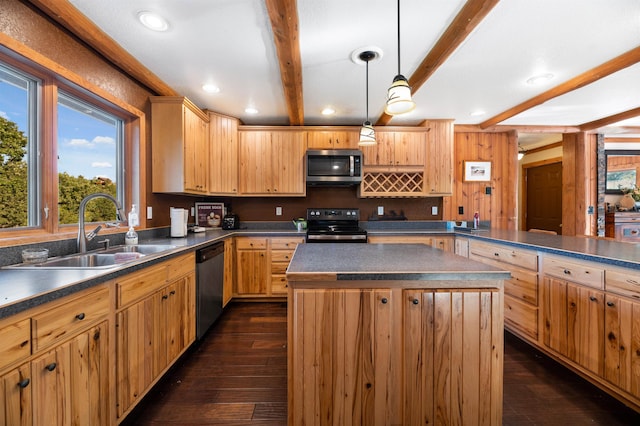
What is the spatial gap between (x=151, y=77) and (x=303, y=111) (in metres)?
1.60

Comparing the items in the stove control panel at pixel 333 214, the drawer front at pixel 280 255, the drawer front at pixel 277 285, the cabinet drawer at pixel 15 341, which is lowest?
the drawer front at pixel 277 285

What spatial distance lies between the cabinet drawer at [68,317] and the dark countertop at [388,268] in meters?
0.90

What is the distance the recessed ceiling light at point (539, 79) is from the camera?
8.15ft

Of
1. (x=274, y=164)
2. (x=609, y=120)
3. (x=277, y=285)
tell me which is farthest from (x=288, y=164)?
(x=609, y=120)

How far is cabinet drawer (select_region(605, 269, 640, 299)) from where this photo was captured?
1549mm

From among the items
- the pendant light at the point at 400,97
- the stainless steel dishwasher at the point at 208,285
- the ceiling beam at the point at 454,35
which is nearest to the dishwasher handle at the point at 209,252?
the stainless steel dishwasher at the point at 208,285

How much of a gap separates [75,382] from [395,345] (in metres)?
1.39

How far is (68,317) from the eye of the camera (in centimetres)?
110

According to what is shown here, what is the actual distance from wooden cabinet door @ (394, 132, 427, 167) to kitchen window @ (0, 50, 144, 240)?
3056mm

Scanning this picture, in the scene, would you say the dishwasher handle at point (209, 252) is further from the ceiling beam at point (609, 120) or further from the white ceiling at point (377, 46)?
the ceiling beam at point (609, 120)

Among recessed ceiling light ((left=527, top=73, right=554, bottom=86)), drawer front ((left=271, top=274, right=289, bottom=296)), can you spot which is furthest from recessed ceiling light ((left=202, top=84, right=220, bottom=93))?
recessed ceiling light ((left=527, top=73, right=554, bottom=86))

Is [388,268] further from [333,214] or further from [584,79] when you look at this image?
[584,79]

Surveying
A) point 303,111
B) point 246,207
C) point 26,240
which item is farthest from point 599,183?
point 26,240

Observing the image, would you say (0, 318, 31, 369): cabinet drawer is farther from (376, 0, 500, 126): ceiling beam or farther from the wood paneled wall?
the wood paneled wall
